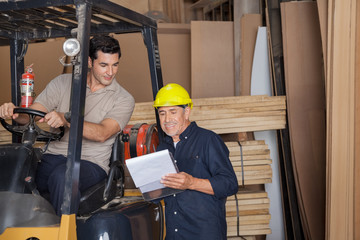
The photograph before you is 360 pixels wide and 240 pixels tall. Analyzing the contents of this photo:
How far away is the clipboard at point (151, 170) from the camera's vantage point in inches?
94.7

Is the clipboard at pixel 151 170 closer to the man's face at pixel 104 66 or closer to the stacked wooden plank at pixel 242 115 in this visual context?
the man's face at pixel 104 66

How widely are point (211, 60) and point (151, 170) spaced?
3107mm

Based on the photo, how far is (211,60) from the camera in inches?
212

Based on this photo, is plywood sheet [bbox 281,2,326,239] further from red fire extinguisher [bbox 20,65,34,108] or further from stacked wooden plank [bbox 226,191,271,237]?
red fire extinguisher [bbox 20,65,34,108]

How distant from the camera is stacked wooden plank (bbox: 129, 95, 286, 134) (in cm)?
440

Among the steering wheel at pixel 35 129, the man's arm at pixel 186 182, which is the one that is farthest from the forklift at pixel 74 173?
the man's arm at pixel 186 182

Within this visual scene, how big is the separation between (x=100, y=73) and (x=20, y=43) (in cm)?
79

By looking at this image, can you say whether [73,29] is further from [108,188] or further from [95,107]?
[108,188]

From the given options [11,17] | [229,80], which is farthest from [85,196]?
[229,80]

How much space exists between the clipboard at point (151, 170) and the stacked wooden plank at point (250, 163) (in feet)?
5.92

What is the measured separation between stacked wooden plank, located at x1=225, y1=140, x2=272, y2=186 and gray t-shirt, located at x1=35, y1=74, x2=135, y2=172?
5.17ft

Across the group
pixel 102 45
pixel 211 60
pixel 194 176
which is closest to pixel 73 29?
pixel 102 45

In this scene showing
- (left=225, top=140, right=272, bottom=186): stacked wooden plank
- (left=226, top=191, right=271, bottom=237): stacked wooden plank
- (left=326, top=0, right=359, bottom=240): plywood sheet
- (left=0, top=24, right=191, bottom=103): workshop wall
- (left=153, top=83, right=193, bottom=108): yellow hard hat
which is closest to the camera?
(left=153, top=83, right=193, bottom=108): yellow hard hat

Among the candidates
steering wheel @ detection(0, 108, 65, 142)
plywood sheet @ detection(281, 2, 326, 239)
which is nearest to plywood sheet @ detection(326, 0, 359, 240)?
plywood sheet @ detection(281, 2, 326, 239)
